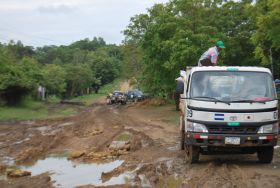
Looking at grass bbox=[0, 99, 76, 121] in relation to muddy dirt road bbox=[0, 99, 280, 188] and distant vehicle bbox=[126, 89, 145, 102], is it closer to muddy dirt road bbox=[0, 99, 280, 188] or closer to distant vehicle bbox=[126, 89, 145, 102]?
muddy dirt road bbox=[0, 99, 280, 188]

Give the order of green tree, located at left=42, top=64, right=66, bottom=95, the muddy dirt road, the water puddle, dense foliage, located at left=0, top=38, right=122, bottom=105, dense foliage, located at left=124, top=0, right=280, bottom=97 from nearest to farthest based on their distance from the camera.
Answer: the muddy dirt road
the water puddle
dense foliage, located at left=124, top=0, right=280, bottom=97
dense foliage, located at left=0, top=38, right=122, bottom=105
green tree, located at left=42, top=64, right=66, bottom=95

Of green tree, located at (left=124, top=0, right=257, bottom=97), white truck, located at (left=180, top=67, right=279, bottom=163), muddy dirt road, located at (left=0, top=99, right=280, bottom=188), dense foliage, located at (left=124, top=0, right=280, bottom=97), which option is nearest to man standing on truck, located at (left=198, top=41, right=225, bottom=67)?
white truck, located at (left=180, top=67, right=279, bottom=163)

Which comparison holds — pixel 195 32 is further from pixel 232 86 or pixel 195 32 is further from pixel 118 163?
pixel 232 86

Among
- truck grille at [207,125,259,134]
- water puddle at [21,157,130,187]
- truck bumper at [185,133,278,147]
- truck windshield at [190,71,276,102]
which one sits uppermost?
truck windshield at [190,71,276,102]

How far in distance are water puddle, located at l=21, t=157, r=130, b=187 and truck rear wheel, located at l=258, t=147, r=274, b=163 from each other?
10.9ft

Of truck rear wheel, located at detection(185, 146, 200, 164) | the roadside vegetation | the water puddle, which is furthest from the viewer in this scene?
the roadside vegetation

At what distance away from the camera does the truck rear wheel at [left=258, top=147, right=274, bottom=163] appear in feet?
39.4

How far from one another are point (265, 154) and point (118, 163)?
383 centimetres

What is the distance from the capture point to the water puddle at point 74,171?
10.8 metres

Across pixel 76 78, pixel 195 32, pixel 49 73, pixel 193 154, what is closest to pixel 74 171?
pixel 193 154

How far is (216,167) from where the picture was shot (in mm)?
11570

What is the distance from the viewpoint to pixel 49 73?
71.9 m

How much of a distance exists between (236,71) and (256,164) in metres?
2.31

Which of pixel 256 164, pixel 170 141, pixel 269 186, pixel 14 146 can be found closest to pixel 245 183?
pixel 269 186
